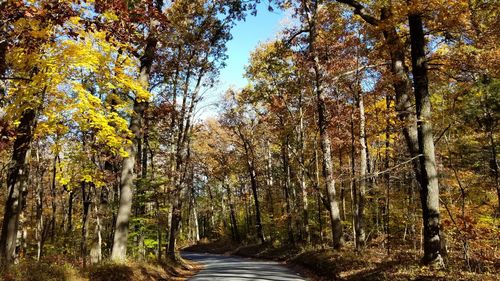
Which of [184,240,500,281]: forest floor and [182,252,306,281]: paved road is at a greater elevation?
[184,240,500,281]: forest floor

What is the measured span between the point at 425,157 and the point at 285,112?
16.8m

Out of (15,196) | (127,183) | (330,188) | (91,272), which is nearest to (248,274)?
(330,188)

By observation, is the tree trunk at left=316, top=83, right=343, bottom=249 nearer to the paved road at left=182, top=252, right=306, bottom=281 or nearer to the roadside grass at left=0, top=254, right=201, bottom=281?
the paved road at left=182, top=252, right=306, bottom=281

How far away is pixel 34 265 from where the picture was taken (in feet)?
27.8

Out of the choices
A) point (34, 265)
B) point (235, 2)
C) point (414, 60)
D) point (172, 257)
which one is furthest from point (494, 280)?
point (172, 257)

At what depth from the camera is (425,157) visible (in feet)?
30.8

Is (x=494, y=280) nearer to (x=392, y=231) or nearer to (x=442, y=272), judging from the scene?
(x=442, y=272)

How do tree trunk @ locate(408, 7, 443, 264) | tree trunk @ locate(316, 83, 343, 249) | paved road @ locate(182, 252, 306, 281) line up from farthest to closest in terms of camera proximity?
tree trunk @ locate(316, 83, 343, 249)
paved road @ locate(182, 252, 306, 281)
tree trunk @ locate(408, 7, 443, 264)

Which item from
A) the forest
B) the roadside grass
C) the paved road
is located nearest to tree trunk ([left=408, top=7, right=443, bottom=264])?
the forest

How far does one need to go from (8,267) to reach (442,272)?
9.40 meters

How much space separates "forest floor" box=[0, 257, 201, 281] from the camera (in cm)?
778

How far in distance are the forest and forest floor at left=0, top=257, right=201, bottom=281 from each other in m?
0.05

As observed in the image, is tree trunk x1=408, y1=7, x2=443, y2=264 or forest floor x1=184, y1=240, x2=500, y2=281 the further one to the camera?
tree trunk x1=408, y1=7, x2=443, y2=264

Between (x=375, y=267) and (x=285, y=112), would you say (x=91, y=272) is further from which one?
(x=285, y=112)
